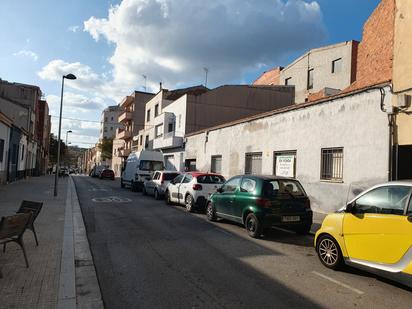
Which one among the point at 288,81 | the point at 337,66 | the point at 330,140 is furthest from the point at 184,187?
the point at 288,81

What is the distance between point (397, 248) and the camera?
5.10 meters

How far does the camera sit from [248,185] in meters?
9.64

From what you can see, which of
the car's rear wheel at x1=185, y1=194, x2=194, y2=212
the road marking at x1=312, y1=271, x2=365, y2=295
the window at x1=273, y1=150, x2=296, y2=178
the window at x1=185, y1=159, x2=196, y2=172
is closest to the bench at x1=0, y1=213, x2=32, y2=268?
the road marking at x1=312, y1=271, x2=365, y2=295

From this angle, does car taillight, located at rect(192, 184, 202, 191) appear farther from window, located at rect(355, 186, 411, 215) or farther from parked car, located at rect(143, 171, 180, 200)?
window, located at rect(355, 186, 411, 215)

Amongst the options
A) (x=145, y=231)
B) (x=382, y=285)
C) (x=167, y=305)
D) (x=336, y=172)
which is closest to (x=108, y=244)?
(x=145, y=231)

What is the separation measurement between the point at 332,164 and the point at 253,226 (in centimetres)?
545

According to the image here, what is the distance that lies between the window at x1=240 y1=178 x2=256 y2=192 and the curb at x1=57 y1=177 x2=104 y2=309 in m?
4.09

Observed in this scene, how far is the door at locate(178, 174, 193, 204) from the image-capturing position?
14.3 m

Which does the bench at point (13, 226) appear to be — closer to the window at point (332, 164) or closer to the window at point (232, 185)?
the window at point (232, 185)

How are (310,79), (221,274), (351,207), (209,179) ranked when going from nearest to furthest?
(221,274) < (351,207) < (209,179) < (310,79)

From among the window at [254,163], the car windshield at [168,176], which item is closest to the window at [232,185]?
the window at [254,163]

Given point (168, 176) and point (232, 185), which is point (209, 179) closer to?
point (232, 185)

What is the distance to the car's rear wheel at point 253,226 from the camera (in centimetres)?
884

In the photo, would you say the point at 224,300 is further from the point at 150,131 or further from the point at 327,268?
the point at 150,131
